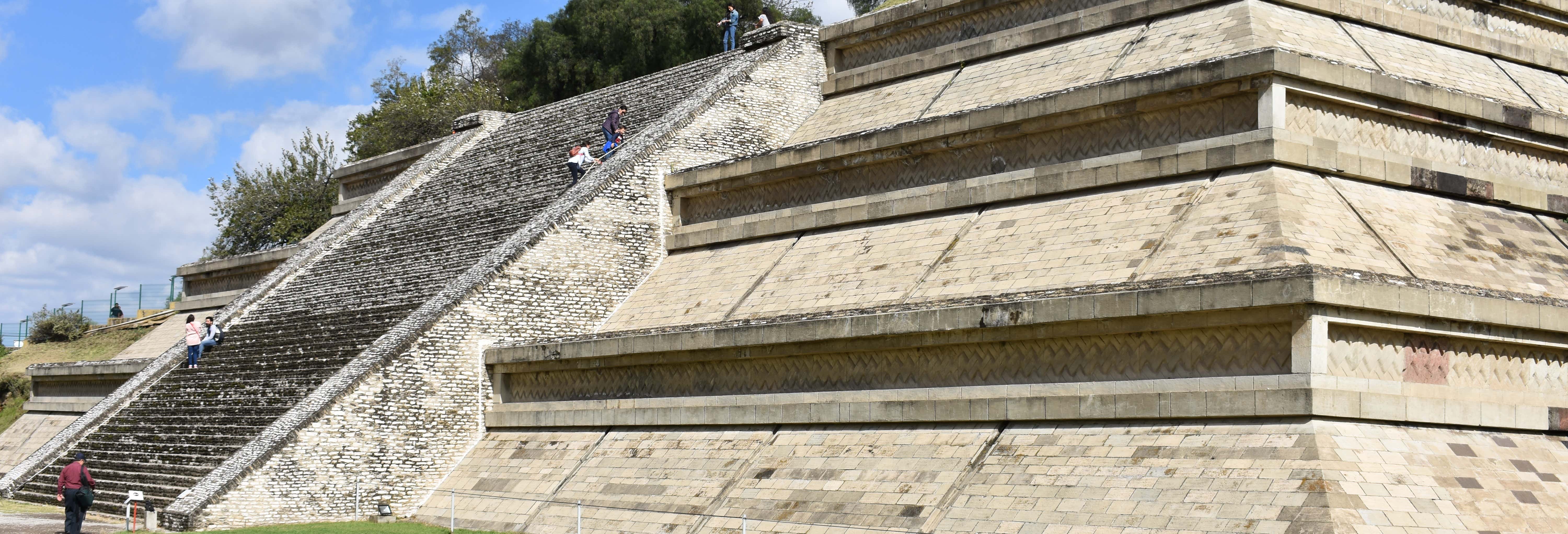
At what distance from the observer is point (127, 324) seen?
31.1m

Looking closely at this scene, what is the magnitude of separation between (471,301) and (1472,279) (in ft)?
35.7

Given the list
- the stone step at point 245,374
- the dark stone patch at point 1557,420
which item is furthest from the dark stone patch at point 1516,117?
the stone step at point 245,374

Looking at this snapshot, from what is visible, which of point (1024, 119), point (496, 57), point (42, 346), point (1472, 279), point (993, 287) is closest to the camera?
point (1472, 279)

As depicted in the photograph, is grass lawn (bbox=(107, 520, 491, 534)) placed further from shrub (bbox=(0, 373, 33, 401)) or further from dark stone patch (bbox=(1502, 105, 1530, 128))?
shrub (bbox=(0, 373, 33, 401))

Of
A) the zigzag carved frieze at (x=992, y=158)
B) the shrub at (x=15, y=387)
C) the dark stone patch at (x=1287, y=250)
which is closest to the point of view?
the dark stone patch at (x=1287, y=250)

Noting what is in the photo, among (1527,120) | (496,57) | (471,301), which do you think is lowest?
(471,301)

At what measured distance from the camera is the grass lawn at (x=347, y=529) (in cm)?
1419

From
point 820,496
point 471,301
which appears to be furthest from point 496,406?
point 820,496

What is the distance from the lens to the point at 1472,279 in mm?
11492

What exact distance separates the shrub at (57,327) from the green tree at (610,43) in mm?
12145

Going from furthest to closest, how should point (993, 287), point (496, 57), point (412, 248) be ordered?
point (496, 57) → point (412, 248) → point (993, 287)

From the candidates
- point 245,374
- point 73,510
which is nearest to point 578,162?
point 245,374

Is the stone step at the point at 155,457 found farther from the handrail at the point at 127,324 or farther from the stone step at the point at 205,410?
the handrail at the point at 127,324

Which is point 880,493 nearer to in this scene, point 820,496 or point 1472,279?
point 820,496
